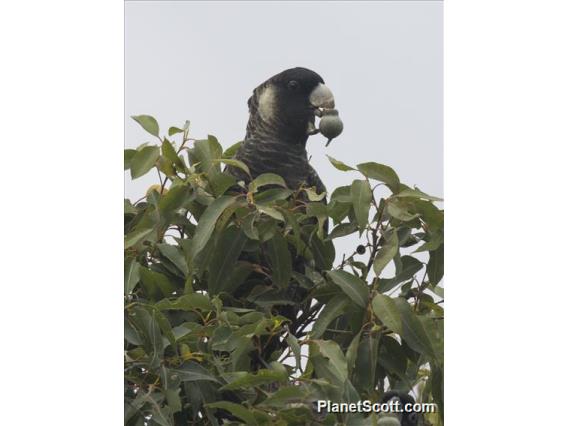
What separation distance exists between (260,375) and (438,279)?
1.17ft

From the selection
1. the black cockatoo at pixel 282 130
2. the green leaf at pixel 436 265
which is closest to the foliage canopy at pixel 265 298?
the green leaf at pixel 436 265

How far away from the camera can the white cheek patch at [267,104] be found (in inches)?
75.0

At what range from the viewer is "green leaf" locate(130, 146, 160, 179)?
1.60 m

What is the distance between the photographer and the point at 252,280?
1.64 meters

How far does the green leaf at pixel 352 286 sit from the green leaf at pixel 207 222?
0.20 metres

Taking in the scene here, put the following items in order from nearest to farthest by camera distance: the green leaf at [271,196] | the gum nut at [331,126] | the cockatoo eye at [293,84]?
1. the green leaf at [271,196]
2. the gum nut at [331,126]
3. the cockatoo eye at [293,84]

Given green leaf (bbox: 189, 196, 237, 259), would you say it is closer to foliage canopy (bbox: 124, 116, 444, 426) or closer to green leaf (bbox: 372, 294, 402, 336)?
foliage canopy (bbox: 124, 116, 444, 426)

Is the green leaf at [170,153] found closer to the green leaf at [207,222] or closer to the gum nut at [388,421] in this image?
the green leaf at [207,222]

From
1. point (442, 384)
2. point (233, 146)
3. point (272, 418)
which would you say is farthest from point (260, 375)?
point (233, 146)

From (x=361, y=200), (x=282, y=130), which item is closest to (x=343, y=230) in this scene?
(x=361, y=200)

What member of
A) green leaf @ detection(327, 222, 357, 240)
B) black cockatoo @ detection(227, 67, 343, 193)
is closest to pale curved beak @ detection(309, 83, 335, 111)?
black cockatoo @ detection(227, 67, 343, 193)

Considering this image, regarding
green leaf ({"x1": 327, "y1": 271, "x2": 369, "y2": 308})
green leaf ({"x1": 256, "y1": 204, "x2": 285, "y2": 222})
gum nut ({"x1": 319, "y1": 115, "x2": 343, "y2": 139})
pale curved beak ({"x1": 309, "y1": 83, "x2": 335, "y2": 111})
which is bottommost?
green leaf ({"x1": 327, "y1": 271, "x2": 369, "y2": 308})

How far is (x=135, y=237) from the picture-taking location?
60.5 inches

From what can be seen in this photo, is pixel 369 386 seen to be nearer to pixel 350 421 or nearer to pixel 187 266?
pixel 350 421
